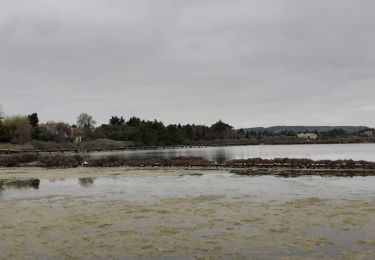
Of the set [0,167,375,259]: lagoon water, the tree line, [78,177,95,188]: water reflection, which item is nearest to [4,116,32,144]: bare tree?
the tree line

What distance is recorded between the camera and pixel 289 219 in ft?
50.5

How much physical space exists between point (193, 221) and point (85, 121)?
169 metres

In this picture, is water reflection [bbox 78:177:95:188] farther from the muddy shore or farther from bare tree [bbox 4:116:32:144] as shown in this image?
bare tree [bbox 4:116:32:144]

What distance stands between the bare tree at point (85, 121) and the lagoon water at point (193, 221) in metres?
155

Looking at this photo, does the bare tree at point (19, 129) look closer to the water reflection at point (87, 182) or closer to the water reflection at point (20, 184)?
the water reflection at point (20, 184)

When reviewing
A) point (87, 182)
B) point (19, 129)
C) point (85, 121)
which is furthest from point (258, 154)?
point (85, 121)

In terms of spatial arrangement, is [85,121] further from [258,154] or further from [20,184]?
[20,184]

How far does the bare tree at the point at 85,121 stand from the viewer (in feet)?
589

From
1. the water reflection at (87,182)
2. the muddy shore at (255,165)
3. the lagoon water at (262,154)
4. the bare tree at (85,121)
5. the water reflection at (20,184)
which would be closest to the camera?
the water reflection at (20,184)

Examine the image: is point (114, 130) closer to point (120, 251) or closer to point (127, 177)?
point (127, 177)

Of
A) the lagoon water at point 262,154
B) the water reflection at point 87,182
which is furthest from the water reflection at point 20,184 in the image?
the lagoon water at point 262,154

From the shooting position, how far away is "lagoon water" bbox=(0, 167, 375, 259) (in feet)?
38.6

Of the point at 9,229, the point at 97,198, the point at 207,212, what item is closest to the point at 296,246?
the point at 207,212

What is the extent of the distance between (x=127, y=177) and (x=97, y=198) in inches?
458
